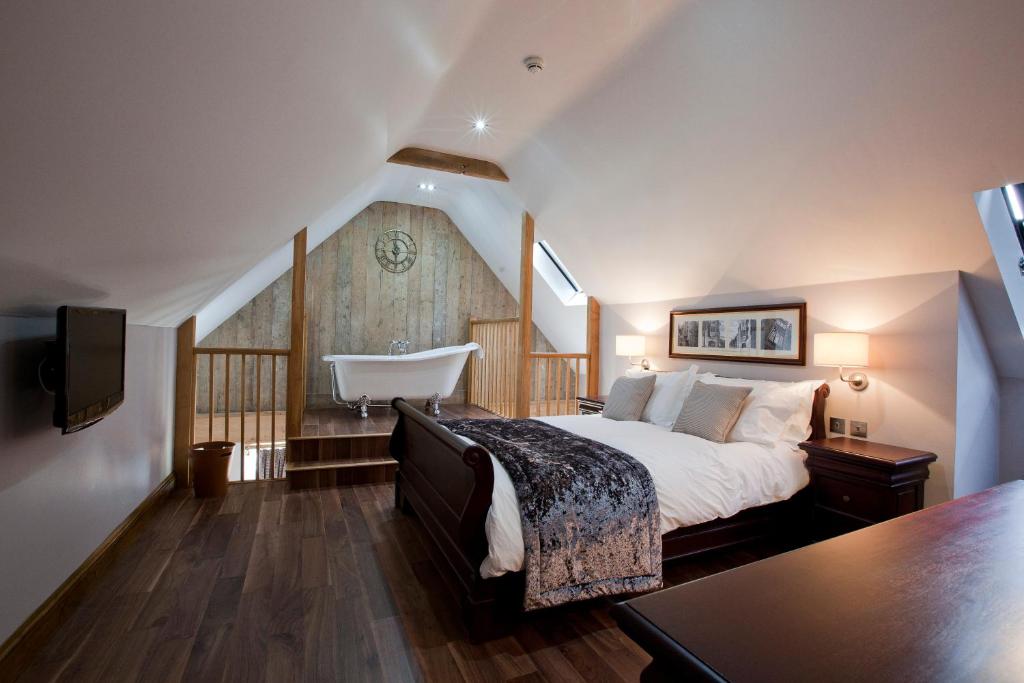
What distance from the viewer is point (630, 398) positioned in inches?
154

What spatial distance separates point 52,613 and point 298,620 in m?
0.95

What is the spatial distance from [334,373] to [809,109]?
4.89 meters

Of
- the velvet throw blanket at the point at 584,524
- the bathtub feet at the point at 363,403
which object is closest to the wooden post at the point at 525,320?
the bathtub feet at the point at 363,403

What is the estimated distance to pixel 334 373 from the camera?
564 centimetres

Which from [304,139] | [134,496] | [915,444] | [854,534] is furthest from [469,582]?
[915,444]

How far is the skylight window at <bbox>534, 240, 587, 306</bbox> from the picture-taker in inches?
249

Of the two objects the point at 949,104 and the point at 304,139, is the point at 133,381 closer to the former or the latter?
the point at 304,139

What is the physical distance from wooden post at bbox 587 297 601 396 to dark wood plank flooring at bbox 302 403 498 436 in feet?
4.27

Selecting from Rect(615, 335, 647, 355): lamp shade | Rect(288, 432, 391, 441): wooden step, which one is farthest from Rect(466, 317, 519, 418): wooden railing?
Rect(288, 432, 391, 441): wooden step

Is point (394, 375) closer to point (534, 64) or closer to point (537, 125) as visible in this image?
point (537, 125)

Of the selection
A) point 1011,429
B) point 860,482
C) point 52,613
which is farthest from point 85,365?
point 1011,429

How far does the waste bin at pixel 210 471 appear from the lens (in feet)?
11.9

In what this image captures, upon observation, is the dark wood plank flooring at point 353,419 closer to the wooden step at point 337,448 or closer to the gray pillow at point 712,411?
the wooden step at point 337,448

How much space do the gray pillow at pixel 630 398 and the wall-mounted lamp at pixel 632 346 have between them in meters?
0.76
